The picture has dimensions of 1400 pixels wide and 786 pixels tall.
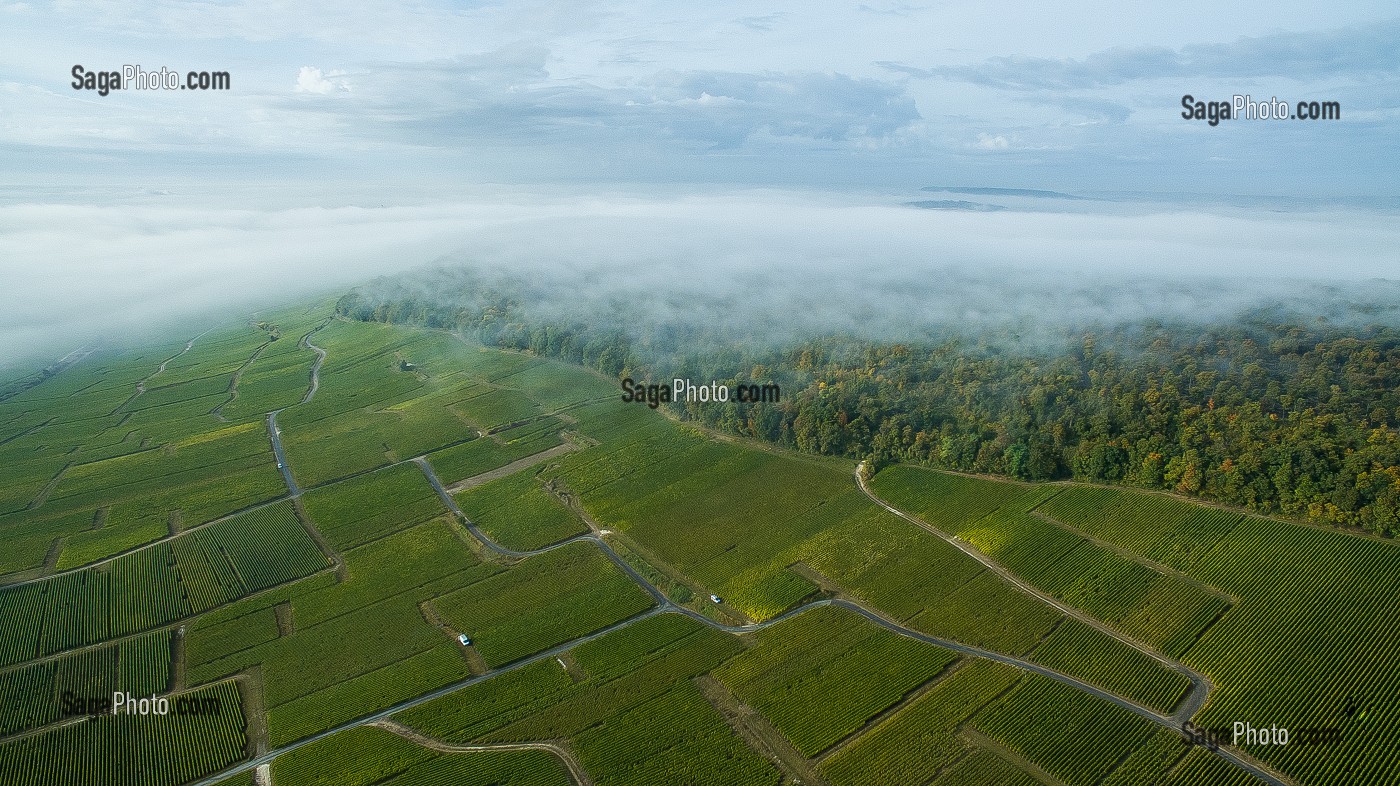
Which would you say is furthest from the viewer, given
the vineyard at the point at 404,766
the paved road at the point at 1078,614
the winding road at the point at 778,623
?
the paved road at the point at 1078,614

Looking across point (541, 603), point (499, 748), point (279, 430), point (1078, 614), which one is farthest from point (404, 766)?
point (279, 430)

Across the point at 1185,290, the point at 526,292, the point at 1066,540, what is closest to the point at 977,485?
the point at 1066,540

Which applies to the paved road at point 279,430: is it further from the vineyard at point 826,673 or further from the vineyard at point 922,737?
the vineyard at point 922,737

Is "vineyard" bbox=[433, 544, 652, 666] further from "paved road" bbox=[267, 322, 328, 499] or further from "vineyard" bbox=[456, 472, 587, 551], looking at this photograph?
"paved road" bbox=[267, 322, 328, 499]

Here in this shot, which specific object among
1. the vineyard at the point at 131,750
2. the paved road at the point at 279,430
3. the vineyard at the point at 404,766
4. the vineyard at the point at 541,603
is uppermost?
the paved road at the point at 279,430

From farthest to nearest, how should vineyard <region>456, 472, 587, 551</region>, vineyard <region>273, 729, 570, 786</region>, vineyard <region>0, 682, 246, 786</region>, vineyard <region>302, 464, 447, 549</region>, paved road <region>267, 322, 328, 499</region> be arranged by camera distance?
paved road <region>267, 322, 328, 499</region> → vineyard <region>302, 464, 447, 549</region> → vineyard <region>456, 472, 587, 551</region> → vineyard <region>0, 682, 246, 786</region> → vineyard <region>273, 729, 570, 786</region>

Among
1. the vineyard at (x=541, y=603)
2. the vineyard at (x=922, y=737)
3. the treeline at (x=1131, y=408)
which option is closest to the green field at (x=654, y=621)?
the vineyard at (x=922, y=737)

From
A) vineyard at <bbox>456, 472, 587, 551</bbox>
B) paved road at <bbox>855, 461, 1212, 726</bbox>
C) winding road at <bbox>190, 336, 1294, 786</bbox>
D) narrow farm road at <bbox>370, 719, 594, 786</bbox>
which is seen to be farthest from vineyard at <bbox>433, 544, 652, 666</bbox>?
paved road at <bbox>855, 461, 1212, 726</bbox>

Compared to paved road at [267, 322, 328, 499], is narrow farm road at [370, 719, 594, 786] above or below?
below
